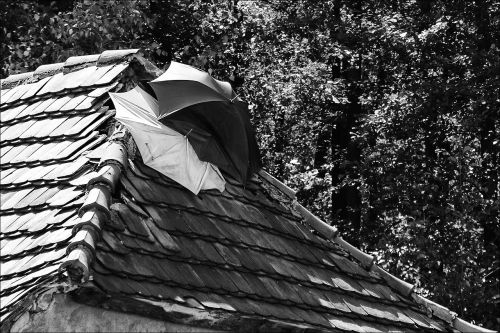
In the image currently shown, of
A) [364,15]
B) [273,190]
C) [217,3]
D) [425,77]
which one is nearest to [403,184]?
[425,77]

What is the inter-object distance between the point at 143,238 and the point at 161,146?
1117mm

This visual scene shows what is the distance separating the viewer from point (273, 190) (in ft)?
27.5

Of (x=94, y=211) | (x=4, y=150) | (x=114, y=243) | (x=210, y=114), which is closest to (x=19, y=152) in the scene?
(x=4, y=150)

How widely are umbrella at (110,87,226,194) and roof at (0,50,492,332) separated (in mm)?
74

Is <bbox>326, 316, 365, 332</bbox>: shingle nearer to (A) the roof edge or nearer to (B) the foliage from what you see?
(A) the roof edge

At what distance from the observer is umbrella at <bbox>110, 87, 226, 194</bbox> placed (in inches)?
283

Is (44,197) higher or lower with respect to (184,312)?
higher

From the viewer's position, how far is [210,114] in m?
7.85

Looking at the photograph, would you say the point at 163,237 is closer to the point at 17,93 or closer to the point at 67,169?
the point at 67,169

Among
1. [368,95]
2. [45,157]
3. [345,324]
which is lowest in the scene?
[368,95]

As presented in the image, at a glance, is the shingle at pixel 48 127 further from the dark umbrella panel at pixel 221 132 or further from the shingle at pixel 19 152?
the dark umbrella panel at pixel 221 132

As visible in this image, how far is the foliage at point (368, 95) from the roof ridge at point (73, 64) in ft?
25.6

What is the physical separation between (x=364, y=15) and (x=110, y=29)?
6373 millimetres

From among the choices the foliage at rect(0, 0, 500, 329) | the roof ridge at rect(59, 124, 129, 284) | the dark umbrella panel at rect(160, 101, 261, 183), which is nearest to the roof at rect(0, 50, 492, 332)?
the roof ridge at rect(59, 124, 129, 284)
